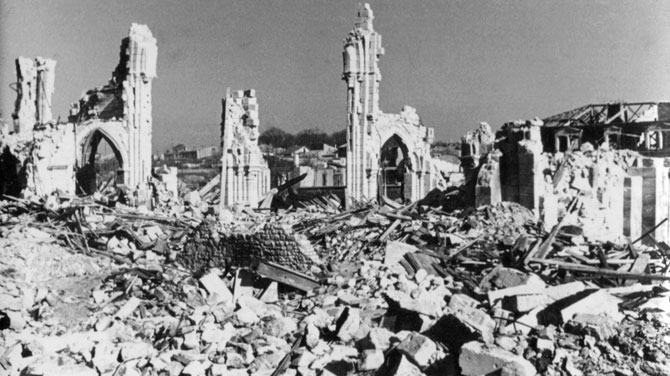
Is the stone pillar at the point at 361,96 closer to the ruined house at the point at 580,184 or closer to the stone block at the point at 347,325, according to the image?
the ruined house at the point at 580,184

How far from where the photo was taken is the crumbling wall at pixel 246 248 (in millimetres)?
8742

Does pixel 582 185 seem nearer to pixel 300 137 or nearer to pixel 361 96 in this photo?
pixel 361 96

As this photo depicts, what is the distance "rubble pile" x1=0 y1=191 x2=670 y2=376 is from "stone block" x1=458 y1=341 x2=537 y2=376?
0.04ft

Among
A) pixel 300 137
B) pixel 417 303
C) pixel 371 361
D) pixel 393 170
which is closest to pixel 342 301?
pixel 417 303

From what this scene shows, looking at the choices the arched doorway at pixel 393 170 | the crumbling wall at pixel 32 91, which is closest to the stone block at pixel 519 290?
Answer: the arched doorway at pixel 393 170

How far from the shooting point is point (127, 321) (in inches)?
291

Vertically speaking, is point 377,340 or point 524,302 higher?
point 524,302

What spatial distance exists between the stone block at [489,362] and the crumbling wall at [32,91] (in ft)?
79.3

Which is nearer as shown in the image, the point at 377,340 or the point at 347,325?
the point at 377,340

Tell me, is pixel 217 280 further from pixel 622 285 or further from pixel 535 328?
pixel 622 285

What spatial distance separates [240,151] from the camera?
802 inches

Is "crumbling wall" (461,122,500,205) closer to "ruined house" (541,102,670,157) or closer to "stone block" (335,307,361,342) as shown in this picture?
"ruined house" (541,102,670,157)

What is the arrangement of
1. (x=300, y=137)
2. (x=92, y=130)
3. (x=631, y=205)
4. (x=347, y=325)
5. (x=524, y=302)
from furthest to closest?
(x=300, y=137) → (x=92, y=130) → (x=631, y=205) → (x=347, y=325) → (x=524, y=302)

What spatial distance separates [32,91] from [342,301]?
73.2ft
